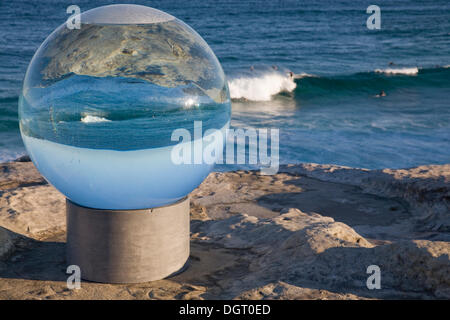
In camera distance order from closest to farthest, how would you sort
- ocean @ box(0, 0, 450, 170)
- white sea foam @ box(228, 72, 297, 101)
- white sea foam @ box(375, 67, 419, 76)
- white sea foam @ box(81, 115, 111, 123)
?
white sea foam @ box(81, 115, 111, 123)
ocean @ box(0, 0, 450, 170)
white sea foam @ box(228, 72, 297, 101)
white sea foam @ box(375, 67, 419, 76)

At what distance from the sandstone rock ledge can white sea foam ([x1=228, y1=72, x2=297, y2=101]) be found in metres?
13.3

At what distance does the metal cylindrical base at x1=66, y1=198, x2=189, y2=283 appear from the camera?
4.86m

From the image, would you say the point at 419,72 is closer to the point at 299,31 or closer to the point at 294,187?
the point at 299,31

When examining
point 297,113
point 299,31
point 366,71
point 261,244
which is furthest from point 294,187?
point 299,31

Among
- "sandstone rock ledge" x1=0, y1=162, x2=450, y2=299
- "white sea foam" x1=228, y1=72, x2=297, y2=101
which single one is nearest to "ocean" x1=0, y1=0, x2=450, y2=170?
"white sea foam" x1=228, y1=72, x2=297, y2=101

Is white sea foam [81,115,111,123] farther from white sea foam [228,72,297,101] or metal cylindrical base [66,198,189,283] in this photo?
white sea foam [228,72,297,101]

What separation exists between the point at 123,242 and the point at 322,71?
70.2 ft

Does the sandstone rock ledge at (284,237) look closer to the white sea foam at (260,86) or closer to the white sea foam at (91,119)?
the white sea foam at (91,119)

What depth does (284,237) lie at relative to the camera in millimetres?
5664

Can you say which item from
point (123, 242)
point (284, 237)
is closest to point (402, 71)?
point (284, 237)

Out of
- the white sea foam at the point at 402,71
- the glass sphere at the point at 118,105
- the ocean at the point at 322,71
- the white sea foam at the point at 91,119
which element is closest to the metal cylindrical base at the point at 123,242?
the glass sphere at the point at 118,105

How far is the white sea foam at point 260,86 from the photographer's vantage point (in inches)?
874

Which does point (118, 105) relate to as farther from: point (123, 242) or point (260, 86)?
point (260, 86)
